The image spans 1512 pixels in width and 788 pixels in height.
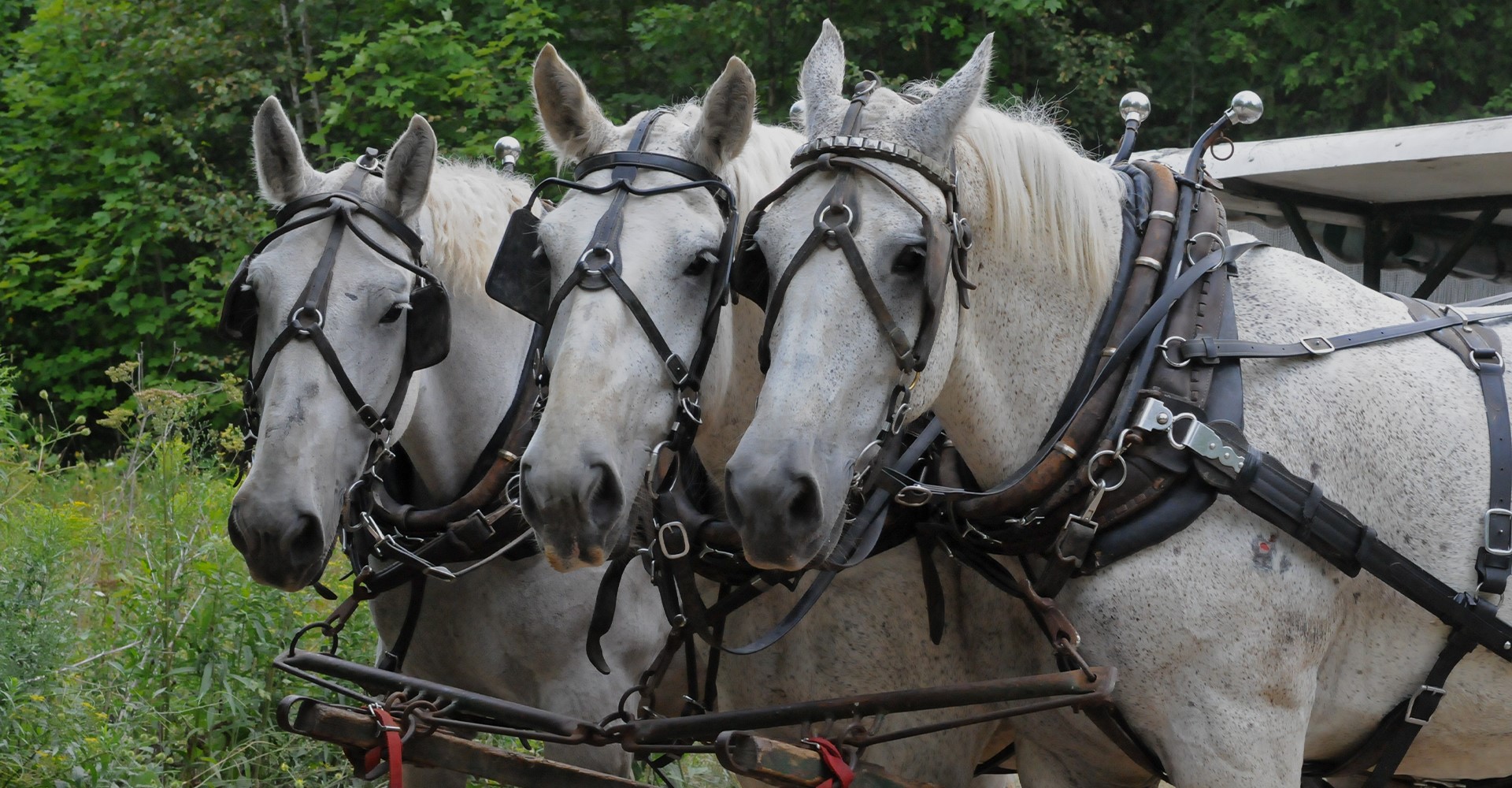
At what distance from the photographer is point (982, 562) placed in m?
2.32

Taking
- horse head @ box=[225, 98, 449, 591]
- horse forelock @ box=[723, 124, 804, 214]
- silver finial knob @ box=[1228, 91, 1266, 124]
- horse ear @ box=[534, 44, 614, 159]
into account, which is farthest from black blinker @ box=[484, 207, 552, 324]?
silver finial knob @ box=[1228, 91, 1266, 124]

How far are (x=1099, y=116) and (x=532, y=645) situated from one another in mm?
6388

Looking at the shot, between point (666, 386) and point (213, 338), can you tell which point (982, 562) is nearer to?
point (666, 386)

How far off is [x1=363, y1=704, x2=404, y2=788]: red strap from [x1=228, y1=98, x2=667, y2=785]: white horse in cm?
30

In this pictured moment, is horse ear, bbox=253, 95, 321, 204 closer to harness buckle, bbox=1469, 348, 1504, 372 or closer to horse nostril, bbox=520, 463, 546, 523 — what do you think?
horse nostril, bbox=520, 463, 546, 523

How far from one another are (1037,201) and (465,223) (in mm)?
1362

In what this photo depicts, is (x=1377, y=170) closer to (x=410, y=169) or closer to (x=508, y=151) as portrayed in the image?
(x=508, y=151)

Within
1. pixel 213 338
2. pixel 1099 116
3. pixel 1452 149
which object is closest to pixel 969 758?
pixel 1452 149

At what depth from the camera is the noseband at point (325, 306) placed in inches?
102

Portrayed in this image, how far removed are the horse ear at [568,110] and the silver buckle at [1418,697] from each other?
1.76 metres

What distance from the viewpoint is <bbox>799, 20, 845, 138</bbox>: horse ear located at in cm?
224

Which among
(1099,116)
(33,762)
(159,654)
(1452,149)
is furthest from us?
(1099,116)

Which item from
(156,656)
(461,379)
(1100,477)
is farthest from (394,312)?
(156,656)

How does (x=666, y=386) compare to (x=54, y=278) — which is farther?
(x=54, y=278)
